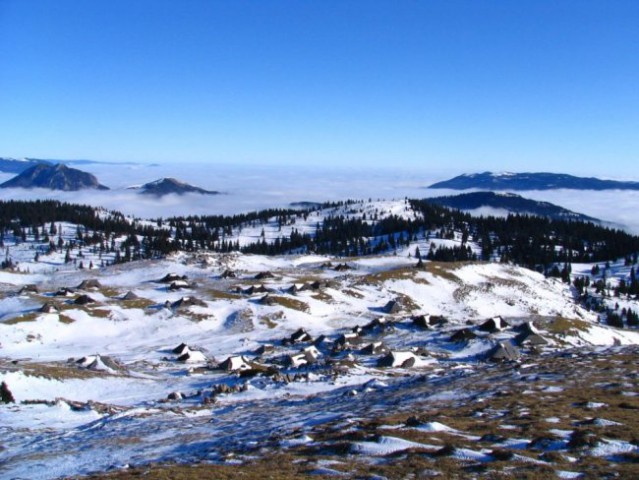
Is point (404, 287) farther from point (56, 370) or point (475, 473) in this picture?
point (475, 473)

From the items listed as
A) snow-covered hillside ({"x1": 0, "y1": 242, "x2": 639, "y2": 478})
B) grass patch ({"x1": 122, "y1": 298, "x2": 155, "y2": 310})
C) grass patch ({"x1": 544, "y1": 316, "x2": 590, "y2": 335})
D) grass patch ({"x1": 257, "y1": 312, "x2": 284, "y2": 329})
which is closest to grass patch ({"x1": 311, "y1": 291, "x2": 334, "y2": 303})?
snow-covered hillside ({"x1": 0, "y1": 242, "x2": 639, "y2": 478})

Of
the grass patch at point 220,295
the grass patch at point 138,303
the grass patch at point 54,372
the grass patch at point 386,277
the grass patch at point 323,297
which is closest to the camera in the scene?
the grass patch at point 54,372

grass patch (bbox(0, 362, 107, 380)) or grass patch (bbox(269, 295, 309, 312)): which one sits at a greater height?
grass patch (bbox(0, 362, 107, 380))

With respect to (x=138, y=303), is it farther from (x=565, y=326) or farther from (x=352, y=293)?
(x=565, y=326)

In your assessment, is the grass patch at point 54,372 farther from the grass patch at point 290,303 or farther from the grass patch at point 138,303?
the grass patch at point 290,303

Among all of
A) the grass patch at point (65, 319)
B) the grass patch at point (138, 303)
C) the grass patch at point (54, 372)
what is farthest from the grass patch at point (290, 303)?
the grass patch at point (54, 372)

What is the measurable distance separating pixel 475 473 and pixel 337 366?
142ft

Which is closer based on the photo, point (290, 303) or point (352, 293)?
point (290, 303)

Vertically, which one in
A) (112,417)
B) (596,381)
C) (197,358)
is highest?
(596,381)

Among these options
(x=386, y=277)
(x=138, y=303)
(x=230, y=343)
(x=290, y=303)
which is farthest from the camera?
(x=386, y=277)

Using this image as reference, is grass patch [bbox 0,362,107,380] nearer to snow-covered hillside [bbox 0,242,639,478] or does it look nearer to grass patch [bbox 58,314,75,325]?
snow-covered hillside [bbox 0,242,639,478]

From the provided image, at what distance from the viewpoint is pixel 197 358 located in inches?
2721

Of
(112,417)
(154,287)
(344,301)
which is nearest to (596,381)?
(112,417)

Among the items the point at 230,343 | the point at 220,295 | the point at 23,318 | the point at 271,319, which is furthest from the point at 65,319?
the point at 271,319
